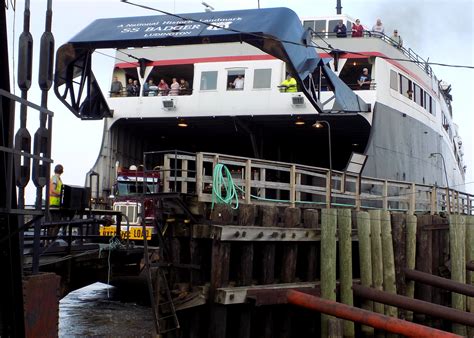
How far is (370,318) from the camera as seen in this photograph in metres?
8.86

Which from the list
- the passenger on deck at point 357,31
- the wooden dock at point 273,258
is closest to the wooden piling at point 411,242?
the wooden dock at point 273,258

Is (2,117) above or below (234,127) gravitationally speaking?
below

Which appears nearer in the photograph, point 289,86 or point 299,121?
point 289,86

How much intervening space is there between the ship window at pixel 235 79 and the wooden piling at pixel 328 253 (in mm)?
8904

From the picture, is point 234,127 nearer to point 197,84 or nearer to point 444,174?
point 197,84

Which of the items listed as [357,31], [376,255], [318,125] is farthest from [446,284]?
[357,31]

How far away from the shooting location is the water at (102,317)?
12547 mm

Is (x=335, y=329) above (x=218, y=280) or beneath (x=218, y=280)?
beneath

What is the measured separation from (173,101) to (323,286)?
400 inches

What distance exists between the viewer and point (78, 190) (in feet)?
21.3

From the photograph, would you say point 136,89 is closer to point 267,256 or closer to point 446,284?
point 267,256

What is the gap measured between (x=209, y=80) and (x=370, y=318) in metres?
11.7

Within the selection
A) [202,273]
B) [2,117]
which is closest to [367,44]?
[202,273]

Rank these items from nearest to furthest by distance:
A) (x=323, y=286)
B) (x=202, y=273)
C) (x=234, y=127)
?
(x=202, y=273) < (x=323, y=286) < (x=234, y=127)
